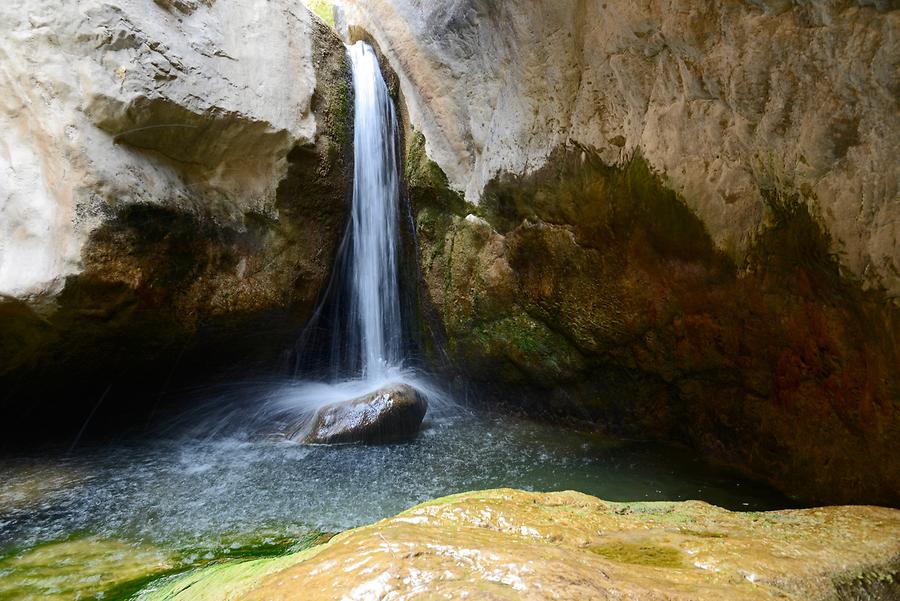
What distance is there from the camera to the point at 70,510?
153 inches

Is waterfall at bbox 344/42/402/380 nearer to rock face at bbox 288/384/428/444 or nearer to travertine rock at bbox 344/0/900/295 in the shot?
travertine rock at bbox 344/0/900/295

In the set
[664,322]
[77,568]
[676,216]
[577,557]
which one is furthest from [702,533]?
[77,568]

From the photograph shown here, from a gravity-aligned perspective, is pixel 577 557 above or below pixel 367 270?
below

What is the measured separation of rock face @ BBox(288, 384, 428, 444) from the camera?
529 cm

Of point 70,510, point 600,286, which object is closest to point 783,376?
point 600,286

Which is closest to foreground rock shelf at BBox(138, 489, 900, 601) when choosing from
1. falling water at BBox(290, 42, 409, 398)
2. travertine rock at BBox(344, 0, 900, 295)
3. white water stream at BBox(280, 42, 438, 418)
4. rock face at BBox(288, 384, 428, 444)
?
travertine rock at BBox(344, 0, 900, 295)

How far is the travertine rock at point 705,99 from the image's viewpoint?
273 centimetres

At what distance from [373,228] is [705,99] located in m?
4.05

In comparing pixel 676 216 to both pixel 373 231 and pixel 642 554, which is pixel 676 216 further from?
pixel 373 231

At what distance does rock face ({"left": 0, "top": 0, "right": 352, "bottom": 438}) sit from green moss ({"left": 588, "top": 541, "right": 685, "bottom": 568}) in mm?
4345

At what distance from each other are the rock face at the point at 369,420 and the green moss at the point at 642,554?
338 centimetres

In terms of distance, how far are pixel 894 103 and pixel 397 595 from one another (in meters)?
2.70

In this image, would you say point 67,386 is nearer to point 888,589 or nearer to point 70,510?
point 70,510

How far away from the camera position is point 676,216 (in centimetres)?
392
